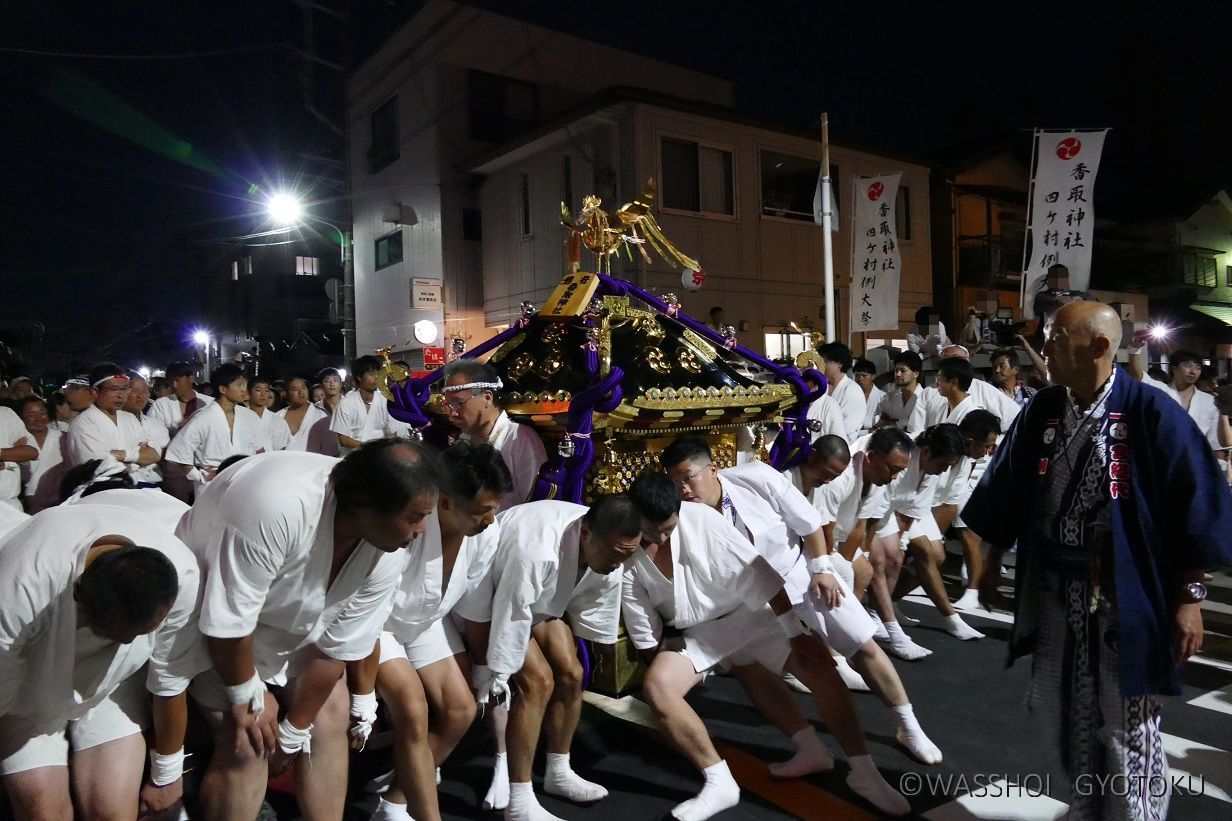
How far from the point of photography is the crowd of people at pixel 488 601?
6.79ft

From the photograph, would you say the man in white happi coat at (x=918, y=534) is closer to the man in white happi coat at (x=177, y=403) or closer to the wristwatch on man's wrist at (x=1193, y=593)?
the wristwatch on man's wrist at (x=1193, y=593)

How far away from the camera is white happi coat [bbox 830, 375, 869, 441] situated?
20.2 feet

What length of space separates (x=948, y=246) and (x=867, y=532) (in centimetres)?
1273

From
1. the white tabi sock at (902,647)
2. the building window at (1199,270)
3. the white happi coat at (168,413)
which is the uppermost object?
the building window at (1199,270)

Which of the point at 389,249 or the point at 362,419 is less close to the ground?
the point at 389,249

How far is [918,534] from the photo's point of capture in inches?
191

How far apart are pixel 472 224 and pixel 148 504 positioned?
12.6 m

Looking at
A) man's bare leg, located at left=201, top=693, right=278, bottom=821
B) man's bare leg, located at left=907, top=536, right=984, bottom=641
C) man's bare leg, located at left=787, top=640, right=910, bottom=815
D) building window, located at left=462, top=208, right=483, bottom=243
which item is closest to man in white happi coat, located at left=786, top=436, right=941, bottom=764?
man's bare leg, located at left=787, top=640, right=910, bottom=815

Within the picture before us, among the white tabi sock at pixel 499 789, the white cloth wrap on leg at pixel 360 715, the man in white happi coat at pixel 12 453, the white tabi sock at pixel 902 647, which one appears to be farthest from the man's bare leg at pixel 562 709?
the man in white happi coat at pixel 12 453

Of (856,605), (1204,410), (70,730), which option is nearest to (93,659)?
(70,730)

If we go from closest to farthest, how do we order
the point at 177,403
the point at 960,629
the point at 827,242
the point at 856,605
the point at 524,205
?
the point at 856,605 → the point at 960,629 → the point at 177,403 → the point at 827,242 → the point at 524,205

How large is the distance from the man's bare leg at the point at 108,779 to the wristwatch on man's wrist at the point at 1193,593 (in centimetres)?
288

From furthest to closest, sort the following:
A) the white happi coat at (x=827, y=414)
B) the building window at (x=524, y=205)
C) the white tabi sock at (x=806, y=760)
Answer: the building window at (x=524, y=205), the white happi coat at (x=827, y=414), the white tabi sock at (x=806, y=760)

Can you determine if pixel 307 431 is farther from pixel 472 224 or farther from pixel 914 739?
pixel 472 224
